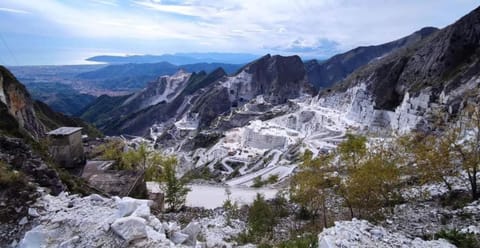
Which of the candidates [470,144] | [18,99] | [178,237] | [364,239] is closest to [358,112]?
[18,99]

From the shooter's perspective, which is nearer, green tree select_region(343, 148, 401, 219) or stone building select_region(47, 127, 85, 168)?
green tree select_region(343, 148, 401, 219)

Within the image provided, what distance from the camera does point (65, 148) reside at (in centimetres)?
2612

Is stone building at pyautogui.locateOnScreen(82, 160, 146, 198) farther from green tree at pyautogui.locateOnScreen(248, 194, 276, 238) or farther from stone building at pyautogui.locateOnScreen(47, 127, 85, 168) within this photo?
green tree at pyautogui.locateOnScreen(248, 194, 276, 238)

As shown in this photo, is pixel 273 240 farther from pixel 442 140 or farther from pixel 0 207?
pixel 0 207

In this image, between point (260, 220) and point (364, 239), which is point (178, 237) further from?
point (260, 220)

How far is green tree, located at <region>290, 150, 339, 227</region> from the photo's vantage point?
17578 millimetres

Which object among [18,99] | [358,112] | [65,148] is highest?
[18,99]

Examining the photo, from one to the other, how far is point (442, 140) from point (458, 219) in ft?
13.4

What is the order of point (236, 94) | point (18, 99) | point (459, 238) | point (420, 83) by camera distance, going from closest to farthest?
point (459, 238), point (18, 99), point (420, 83), point (236, 94)

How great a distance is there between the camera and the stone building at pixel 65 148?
84.1 ft

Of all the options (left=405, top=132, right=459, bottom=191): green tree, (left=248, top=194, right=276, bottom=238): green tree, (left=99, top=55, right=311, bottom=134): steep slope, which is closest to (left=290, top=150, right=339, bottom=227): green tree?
(left=248, top=194, right=276, bottom=238): green tree

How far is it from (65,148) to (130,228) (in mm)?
19325

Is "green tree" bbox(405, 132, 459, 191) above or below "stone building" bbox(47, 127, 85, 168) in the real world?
above

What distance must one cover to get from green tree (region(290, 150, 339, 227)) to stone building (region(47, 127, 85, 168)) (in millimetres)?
17453
